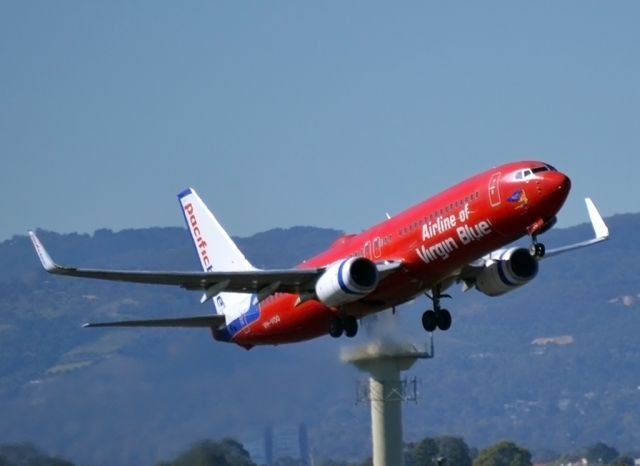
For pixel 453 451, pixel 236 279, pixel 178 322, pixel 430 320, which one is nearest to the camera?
pixel 236 279

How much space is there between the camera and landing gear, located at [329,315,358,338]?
5597 centimetres

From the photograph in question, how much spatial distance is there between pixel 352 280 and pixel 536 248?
5869mm

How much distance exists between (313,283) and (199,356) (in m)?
33.3

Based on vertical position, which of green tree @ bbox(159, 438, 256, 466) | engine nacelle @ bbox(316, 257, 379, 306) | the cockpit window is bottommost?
green tree @ bbox(159, 438, 256, 466)

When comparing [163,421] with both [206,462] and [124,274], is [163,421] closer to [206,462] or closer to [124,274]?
[206,462]

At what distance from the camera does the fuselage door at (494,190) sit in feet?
167

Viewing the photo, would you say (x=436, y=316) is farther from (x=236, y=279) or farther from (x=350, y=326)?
(x=236, y=279)

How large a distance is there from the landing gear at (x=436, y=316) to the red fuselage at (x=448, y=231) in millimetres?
664

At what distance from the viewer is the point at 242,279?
5516cm

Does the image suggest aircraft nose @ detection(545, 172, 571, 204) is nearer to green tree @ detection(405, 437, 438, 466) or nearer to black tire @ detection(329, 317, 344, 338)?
black tire @ detection(329, 317, 344, 338)

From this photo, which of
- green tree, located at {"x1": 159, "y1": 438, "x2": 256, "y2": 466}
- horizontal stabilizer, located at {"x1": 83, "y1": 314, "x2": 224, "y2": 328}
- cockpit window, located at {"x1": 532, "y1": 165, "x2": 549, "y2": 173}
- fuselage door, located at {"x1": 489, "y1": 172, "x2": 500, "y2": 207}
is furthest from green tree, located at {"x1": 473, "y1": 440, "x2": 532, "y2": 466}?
cockpit window, located at {"x1": 532, "y1": 165, "x2": 549, "y2": 173}

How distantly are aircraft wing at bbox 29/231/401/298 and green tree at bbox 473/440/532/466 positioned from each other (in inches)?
1915

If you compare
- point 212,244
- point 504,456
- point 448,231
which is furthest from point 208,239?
point 504,456

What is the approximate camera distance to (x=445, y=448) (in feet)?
355
